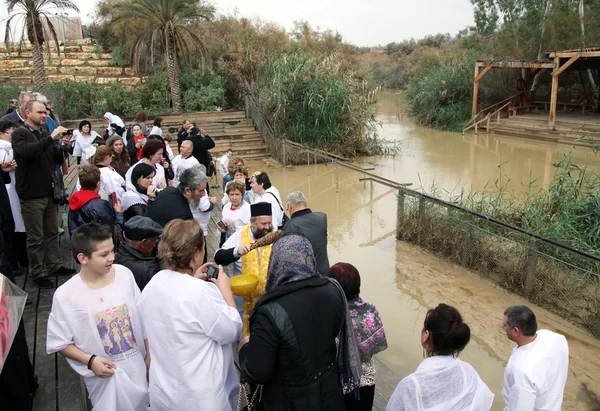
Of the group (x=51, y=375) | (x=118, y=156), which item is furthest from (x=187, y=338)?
(x=118, y=156)

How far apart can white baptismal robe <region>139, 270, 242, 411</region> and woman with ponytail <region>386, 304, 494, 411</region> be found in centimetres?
84

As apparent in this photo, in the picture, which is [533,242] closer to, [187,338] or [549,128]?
[187,338]

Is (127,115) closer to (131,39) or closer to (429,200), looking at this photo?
(131,39)

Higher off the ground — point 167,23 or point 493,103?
point 167,23

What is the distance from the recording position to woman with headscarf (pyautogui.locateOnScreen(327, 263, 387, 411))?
257cm

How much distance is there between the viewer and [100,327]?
8.12 feet

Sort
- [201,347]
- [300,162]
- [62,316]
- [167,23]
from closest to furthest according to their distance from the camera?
[201,347] → [62,316] → [300,162] → [167,23]

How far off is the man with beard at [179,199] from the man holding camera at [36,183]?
1.14 metres

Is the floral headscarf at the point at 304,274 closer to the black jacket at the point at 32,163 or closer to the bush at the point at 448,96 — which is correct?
the black jacket at the point at 32,163

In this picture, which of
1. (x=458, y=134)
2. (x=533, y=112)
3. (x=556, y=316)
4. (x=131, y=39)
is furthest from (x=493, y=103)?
(x=556, y=316)

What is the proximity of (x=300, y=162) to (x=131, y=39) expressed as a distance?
11.3 meters

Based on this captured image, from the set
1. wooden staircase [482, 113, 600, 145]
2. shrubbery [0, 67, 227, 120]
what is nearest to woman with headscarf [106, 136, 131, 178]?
shrubbery [0, 67, 227, 120]

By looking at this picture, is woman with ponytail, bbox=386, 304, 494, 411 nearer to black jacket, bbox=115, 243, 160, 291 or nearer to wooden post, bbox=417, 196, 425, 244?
black jacket, bbox=115, 243, 160, 291

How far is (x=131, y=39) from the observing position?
2092cm
